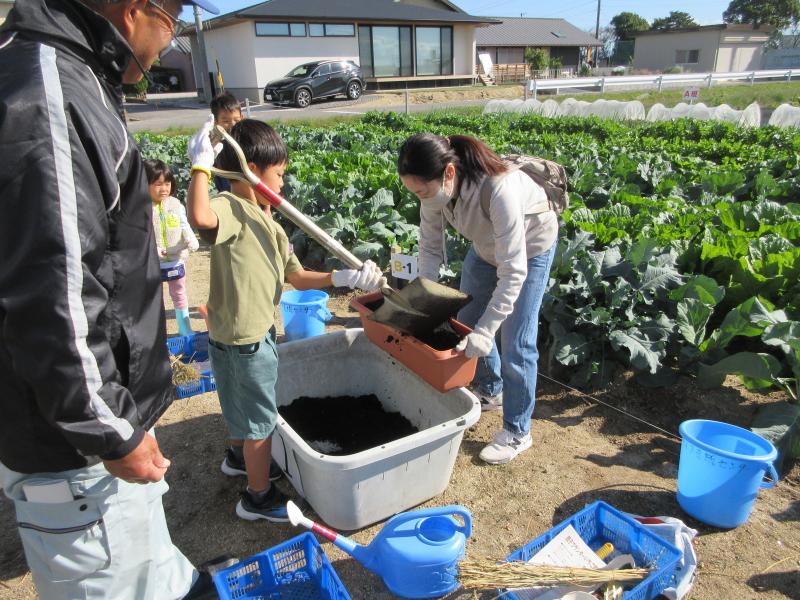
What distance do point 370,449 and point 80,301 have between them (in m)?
1.49

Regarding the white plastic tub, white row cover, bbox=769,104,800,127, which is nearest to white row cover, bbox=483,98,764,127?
white row cover, bbox=769,104,800,127

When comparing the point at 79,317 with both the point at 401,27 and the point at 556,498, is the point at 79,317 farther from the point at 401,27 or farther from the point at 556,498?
the point at 401,27

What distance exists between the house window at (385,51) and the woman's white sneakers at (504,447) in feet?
112

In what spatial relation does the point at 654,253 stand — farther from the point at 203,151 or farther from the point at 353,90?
the point at 353,90

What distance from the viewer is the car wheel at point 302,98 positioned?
2581 cm

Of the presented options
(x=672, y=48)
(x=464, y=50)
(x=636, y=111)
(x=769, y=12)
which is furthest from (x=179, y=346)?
(x=769, y=12)

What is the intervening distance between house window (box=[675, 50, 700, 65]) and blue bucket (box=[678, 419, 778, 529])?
61.0m

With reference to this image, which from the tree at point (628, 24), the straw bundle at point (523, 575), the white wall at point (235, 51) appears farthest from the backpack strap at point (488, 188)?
the tree at point (628, 24)

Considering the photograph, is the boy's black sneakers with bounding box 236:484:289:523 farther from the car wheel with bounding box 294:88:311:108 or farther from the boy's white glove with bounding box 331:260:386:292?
the car wheel with bounding box 294:88:311:108

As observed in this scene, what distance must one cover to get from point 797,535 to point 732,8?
287 ft

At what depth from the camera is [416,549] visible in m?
2.18

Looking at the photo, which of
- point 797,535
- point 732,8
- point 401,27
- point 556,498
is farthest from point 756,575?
point 732,8

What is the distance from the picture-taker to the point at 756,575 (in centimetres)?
244

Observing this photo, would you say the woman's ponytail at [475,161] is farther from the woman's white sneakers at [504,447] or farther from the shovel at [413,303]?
the woman's white sneakers at [504,447]
